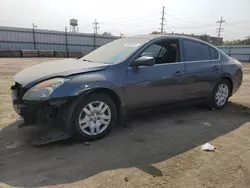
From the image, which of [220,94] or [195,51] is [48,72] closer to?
[195,51]

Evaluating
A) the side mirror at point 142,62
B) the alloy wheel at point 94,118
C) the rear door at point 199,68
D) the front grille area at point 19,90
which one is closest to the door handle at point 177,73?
the rear door at point 199,68

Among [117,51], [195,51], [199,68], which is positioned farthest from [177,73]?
[117,51]

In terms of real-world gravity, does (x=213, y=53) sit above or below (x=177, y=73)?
above

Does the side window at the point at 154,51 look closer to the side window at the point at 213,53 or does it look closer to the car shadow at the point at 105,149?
the car shadow at the point at 105,149

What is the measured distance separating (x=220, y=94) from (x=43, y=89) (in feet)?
12.8

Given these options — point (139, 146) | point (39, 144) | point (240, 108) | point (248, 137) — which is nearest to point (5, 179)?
point (39, 144)

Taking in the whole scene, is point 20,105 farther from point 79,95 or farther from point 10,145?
point 79,95

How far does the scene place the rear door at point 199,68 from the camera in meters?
4.52

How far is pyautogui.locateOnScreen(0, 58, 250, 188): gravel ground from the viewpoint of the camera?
249cm

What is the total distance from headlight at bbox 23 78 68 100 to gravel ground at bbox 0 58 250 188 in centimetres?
69

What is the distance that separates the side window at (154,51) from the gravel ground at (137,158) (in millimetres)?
1243

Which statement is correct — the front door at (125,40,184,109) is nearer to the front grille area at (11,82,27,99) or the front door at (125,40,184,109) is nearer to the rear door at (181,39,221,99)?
the rear door at (181,39,221,99)

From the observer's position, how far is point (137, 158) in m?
2.98

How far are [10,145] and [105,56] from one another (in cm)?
204
